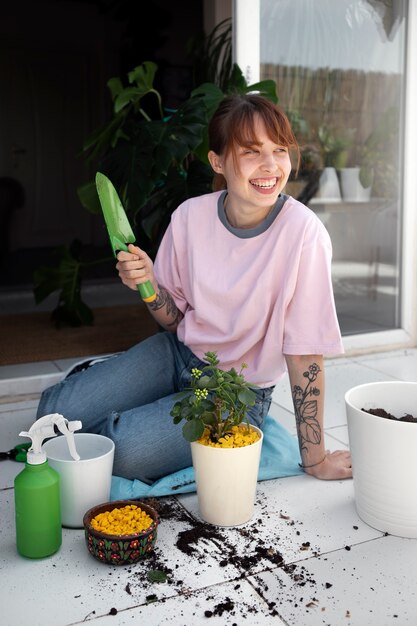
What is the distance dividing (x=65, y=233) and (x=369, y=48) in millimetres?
3797

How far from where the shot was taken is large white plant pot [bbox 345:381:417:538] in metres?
1.48

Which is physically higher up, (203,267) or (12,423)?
(203,267)

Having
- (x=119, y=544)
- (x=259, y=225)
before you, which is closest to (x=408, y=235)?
(x=259, y=225)

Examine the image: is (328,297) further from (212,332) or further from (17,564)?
(17,564)

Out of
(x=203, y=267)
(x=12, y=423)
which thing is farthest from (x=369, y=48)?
(x=12, y=423)

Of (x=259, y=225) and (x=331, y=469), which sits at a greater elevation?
(x=259, y=225)

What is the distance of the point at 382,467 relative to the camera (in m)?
1.52

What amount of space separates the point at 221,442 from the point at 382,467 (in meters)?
0.35

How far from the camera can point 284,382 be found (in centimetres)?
275

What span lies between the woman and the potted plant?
0.21 metres

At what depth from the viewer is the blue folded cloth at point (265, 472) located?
176 cm

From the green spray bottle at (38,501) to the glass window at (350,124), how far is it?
73.3 inches

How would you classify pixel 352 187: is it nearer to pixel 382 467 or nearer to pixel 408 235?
pixel 408 235

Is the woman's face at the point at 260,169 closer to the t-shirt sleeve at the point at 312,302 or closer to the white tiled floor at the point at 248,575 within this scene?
the t-shirt sleeve at the point at 312,302
